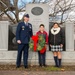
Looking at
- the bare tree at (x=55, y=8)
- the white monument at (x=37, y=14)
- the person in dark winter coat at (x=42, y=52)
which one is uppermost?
the bare tree at (x=55, y=8)

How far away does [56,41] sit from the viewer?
10.7 m

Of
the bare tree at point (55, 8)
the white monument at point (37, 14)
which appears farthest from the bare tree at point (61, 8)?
the white monument at point (37, 14)

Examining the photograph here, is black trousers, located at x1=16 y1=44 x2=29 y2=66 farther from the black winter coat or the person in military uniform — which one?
the black winter coat

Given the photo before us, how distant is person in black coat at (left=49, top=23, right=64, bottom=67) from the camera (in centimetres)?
1066

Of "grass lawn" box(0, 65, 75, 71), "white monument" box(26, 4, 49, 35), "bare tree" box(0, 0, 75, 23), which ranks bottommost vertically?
"grass lawn" box(0, 65, 75, 71)

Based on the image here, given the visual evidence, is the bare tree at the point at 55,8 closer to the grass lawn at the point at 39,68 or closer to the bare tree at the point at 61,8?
the bare tree at the point at 61,8

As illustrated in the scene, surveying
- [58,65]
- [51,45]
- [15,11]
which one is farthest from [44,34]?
[15,11]

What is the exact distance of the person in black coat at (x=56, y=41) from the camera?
10.7 m

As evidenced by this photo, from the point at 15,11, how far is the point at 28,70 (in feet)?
58.9

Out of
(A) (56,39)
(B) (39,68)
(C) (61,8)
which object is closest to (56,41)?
(A) (56,39)

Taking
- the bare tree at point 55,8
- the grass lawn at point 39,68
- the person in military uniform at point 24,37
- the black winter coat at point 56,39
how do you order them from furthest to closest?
the bare tree at point 55,8 → the black winter coat at point 56,39 → the person in military uniform at point 24,37 → the grass lawn at point 39,68

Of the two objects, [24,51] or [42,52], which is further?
[42,52]

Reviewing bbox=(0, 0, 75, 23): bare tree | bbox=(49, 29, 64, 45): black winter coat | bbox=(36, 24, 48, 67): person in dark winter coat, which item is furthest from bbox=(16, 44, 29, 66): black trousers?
bbox=(0, 0, 75, 23): bare tree

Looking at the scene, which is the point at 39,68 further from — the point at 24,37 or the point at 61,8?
the point at 61,8
